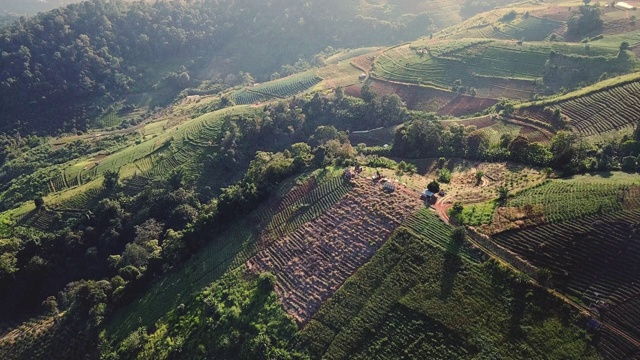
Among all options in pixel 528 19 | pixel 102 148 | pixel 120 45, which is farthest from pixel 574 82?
pixel 120 45

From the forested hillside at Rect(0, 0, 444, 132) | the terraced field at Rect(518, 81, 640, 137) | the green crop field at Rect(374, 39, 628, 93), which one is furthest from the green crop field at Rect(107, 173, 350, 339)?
the forested hillside at Rect(0, 0, 444, 132)

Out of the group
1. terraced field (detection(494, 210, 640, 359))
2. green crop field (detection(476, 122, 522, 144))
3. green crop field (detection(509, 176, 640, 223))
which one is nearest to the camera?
terraced field (detection(494, 210, 640, 359))

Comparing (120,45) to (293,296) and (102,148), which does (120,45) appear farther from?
(293,296)

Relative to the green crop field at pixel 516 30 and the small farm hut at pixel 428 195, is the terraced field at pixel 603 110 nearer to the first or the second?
the small farm hut at pixel 428 195

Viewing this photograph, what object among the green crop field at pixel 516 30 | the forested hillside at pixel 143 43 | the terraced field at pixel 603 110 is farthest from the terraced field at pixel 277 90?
the terraced field at pixel 603 110

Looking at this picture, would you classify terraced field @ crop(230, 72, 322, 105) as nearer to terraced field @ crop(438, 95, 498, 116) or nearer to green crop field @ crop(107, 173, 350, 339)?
terraced field @ crop(438, 95, 498, 116)

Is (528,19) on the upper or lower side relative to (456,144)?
upper

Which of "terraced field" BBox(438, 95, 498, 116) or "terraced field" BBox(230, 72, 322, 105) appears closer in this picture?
"terraced field" BBox(438, 95, 498, 116)
